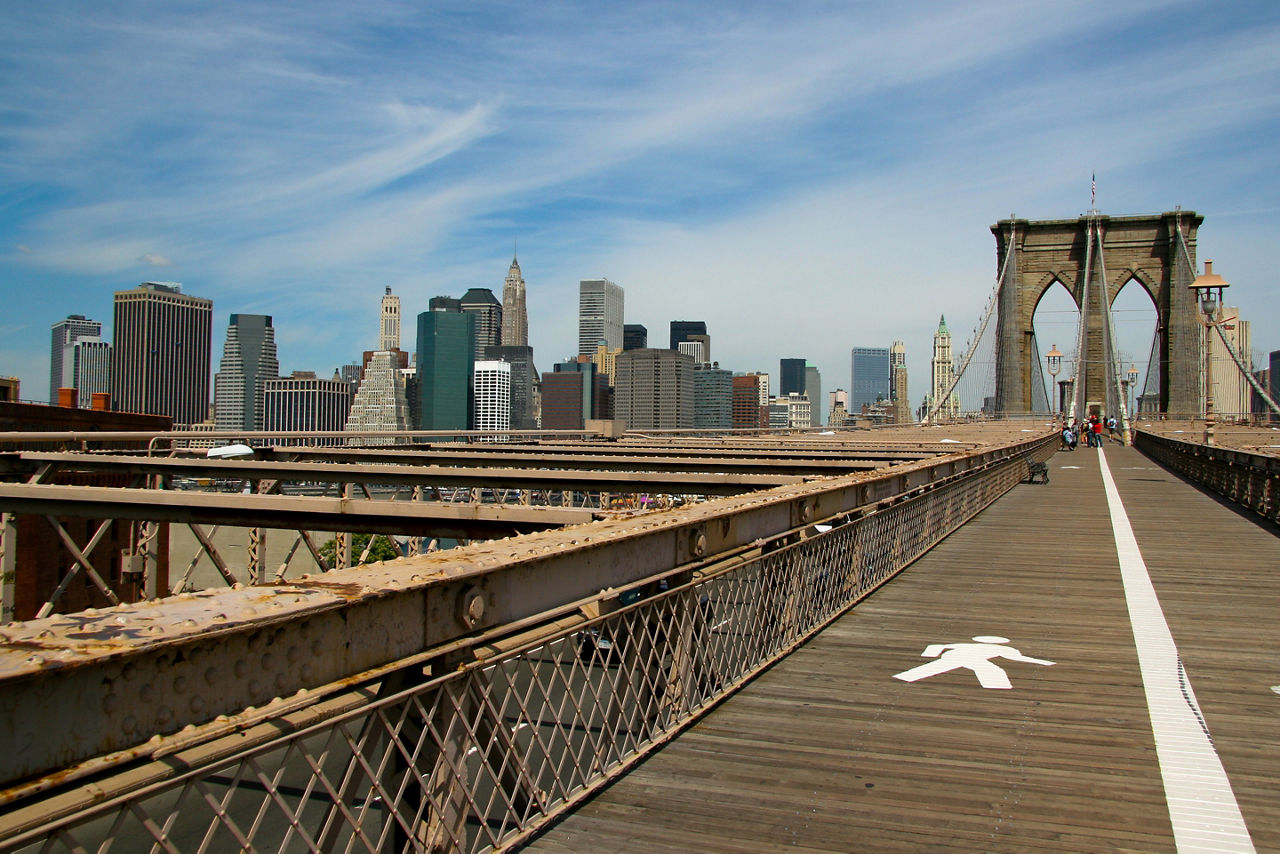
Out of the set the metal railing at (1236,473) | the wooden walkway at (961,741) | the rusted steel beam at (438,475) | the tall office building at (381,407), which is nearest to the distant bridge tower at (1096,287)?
the metal railing at (1236,473)

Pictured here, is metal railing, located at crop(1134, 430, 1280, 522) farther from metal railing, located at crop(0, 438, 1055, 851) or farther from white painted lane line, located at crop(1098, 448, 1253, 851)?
metal railing, located at crop(0, 438, 1055, 851)

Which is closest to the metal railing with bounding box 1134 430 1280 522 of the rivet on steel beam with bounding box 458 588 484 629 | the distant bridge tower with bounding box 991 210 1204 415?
the rivet on steel beam with bounding box 458 588 484 629

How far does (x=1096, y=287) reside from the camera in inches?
4131

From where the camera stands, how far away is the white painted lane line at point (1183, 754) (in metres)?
4.21

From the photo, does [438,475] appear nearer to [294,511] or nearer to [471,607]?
[294,511]

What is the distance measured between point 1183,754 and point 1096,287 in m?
111

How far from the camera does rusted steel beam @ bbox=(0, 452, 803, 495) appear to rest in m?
9.12

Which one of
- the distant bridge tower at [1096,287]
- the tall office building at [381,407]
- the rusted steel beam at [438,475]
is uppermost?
the distant bridge tower at [1096,287]

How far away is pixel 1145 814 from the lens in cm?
442

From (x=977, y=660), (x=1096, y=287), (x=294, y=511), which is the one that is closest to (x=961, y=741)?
(x=977, y=660)

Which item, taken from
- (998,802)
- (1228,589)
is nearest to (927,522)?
(1228,589)

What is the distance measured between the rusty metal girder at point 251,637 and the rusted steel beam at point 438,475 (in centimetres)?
446

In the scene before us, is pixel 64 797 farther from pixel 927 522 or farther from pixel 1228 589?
pixel 927 522

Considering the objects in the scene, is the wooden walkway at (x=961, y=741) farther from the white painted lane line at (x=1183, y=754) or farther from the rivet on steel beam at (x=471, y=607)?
the rivet on steel beam at (x=471, y=607)
